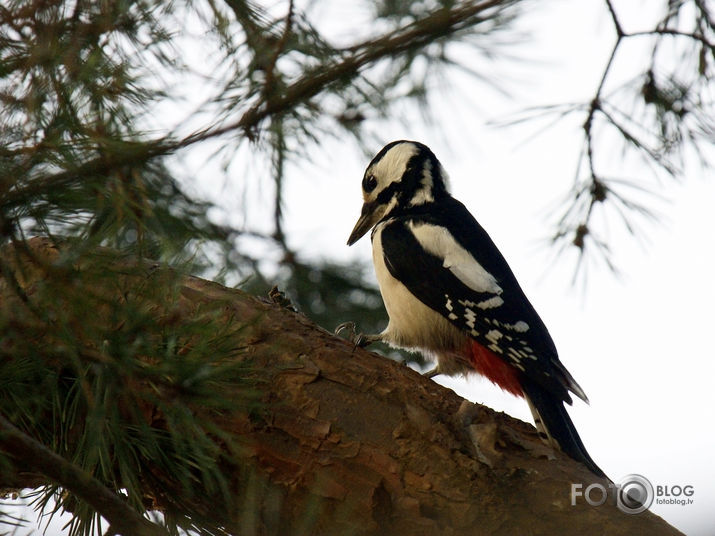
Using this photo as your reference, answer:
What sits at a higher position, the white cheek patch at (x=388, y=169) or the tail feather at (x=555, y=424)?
the white cheek patch at (x=388, y=169)

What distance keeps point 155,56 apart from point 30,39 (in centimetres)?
48

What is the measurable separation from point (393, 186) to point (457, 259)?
0.57 metres

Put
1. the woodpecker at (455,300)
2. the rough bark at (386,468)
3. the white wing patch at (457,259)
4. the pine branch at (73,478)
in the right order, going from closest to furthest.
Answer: the pine branch at (73,478) → the rough bark at (386,468) → the woodpecker at (455,300) → the white wing patch at (457,259)

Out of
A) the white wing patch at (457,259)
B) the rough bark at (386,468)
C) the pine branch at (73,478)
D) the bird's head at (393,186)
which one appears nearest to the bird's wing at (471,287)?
the white wing patch at (457,259)

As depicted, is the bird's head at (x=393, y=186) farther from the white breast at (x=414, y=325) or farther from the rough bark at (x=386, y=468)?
the rough bark at (x=386, y=468)

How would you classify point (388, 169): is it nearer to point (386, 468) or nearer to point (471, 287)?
point (471, 287)

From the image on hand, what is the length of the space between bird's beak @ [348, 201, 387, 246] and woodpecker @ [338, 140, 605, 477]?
A: 0.12 feet

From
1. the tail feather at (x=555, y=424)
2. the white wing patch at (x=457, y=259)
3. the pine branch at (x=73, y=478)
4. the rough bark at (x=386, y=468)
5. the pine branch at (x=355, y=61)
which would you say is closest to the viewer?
the pine branch at (x=73, y=478)

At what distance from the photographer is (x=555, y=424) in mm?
2416

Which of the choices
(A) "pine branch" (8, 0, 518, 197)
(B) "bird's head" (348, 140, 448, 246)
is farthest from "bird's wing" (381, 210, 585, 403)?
(A) "pine branch" (8, 0, 518, 197)

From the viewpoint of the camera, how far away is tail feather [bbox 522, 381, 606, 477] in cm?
228

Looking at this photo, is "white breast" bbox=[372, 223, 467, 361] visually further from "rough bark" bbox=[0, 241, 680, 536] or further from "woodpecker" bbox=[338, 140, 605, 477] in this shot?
"rough bark" bbox=[0, 241, 680, 536]

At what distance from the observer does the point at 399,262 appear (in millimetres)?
3037

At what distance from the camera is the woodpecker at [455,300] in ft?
8.82
